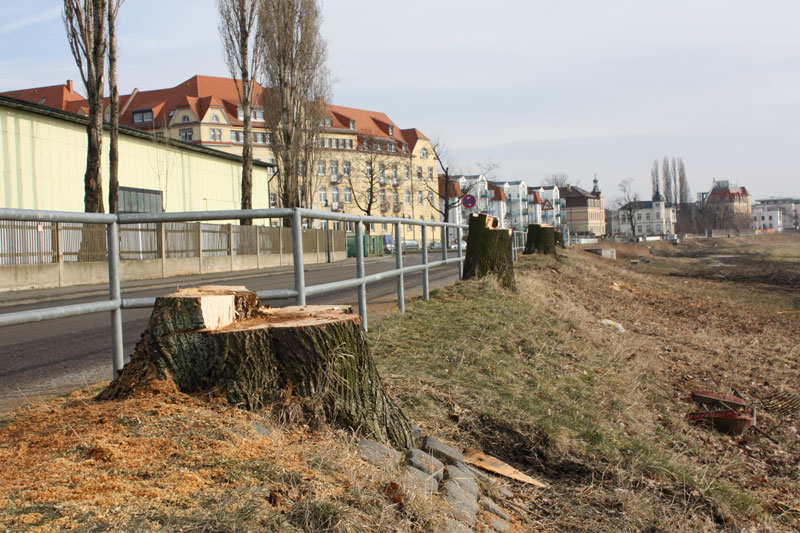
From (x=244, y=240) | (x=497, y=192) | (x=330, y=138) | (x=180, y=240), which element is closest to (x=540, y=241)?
(x=244, y=240)

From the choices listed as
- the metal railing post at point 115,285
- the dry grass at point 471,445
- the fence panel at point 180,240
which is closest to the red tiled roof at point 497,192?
the fence panel at point 180,240

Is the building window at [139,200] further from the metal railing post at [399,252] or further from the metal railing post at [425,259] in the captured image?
the metal railing post at [399,252]

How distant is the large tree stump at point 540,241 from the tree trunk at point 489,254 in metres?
11.9

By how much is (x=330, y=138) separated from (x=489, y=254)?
77.1 m

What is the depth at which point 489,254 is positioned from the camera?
1124 centimetres

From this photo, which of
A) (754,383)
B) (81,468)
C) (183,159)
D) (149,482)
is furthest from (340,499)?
(183,159)

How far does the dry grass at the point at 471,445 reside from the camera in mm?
2316

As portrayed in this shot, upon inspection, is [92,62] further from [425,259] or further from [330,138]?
[330,138]

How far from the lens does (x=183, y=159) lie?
3072cm

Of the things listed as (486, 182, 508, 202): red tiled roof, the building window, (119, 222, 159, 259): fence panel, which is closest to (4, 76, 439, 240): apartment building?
(486, 182, 508, 202): red tiled roof

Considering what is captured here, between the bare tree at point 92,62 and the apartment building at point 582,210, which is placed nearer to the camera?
the bare tree at point 92,62

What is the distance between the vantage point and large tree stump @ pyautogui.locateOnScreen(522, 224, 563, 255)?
914 inches

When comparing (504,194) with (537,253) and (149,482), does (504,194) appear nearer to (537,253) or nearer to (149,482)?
(537,253)

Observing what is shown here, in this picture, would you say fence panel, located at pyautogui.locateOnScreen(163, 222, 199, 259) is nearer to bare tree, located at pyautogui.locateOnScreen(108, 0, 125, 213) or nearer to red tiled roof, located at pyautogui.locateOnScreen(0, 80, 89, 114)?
bare tree, located at pyautogui.locateOnScreen(108, 0, 125, 213)
